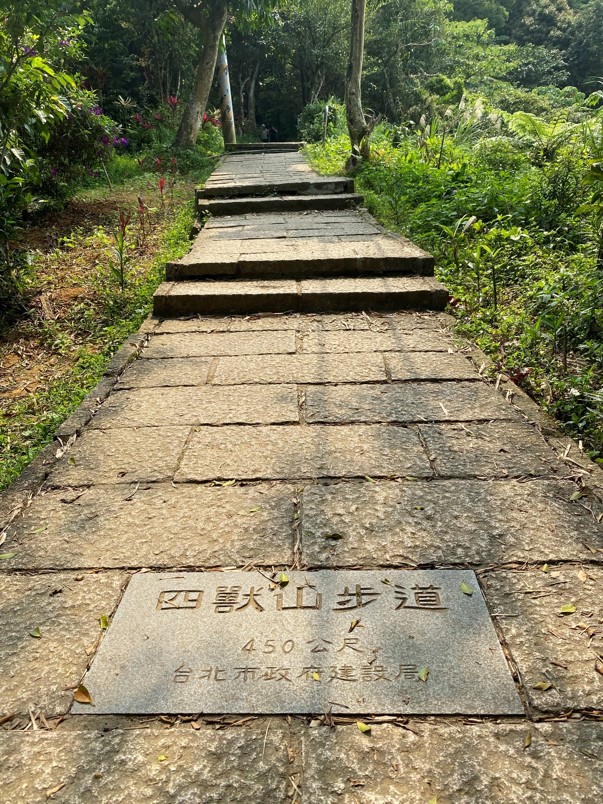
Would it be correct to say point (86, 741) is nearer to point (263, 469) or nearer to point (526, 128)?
point (263, 469)

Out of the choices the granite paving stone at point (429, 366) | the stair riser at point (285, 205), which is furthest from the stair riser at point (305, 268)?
the stair riser at point (285, 205)

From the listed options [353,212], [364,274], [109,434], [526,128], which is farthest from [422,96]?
[109,434]

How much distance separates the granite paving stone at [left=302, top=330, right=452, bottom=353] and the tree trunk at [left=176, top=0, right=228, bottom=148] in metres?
9.68

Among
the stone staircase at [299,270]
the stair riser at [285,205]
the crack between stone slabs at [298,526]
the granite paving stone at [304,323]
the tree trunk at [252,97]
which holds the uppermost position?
the tree trunk at [252,97]

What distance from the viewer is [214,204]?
621cm

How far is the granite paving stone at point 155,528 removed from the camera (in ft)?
5.00

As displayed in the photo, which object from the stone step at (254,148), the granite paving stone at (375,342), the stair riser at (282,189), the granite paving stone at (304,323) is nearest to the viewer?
the granite paving stone at (375,342)

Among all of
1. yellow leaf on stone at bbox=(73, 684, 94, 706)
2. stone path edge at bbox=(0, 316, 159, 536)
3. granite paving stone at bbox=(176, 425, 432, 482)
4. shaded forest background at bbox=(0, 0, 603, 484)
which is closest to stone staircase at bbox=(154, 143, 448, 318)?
shaded forest background at bbox=(0, 0, 603, 484)

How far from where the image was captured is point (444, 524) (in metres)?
1.63

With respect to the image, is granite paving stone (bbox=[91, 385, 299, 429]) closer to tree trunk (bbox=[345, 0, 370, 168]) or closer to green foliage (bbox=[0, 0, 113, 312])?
green foliage (bbox=[0, 0, 113, 312])

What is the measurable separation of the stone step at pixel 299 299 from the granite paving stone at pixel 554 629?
2270 millimetres

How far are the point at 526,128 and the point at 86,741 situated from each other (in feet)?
22.6

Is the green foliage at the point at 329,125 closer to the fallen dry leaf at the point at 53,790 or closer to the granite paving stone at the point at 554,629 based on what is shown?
the granite paving stone at the point at 554,629

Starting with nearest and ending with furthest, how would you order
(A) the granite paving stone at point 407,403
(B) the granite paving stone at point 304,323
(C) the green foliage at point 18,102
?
(A) the granite paving stone at point 407,403
(B) the granite paving stone at point 304,323
(C) the green foliage at point 18,102
